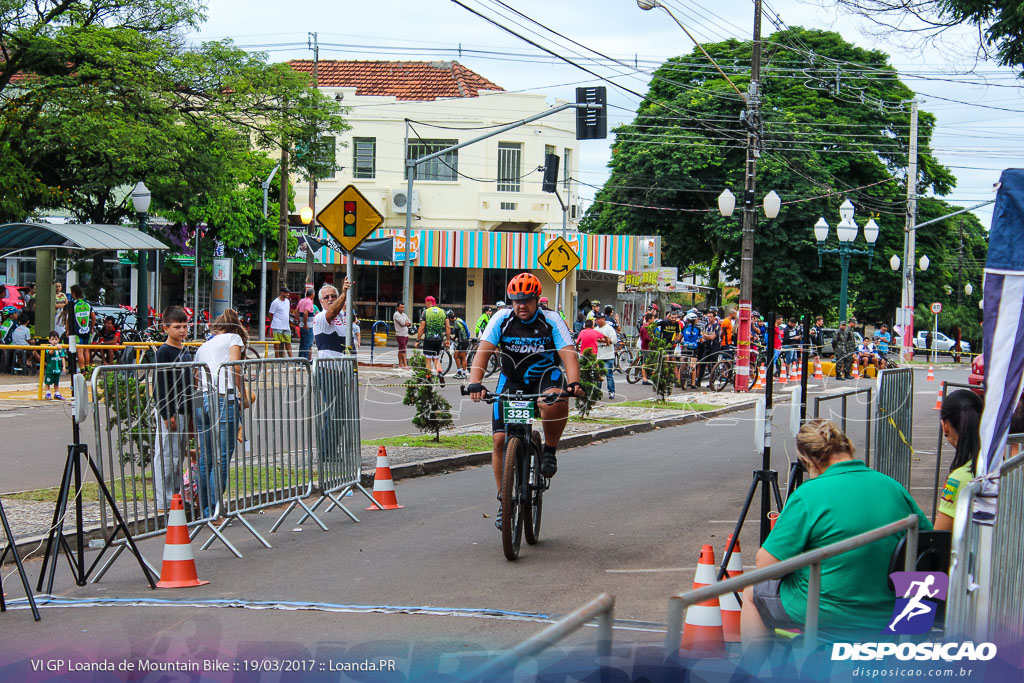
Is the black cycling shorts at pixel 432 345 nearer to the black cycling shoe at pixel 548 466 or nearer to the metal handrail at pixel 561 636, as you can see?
the black cycling shoe at pixel 548 466

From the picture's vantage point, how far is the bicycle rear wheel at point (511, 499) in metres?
7.68

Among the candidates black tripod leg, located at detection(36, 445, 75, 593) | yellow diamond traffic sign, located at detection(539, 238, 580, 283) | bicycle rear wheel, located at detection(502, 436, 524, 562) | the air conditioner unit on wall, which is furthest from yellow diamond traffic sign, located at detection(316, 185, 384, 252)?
the air conditioner unit on wall

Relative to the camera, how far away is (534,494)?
8391mm

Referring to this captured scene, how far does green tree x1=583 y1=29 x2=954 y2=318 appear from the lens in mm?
47406

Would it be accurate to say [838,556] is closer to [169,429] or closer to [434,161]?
[169,429]

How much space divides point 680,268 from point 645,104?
25.9 ft

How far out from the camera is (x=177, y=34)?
26.4 m

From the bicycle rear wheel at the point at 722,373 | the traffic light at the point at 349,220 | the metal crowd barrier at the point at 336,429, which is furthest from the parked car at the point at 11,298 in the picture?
the metal crowd barrier at the point at 336,429

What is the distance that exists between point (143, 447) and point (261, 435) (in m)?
1.28

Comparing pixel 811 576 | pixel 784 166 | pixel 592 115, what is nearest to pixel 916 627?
pixel 811 576

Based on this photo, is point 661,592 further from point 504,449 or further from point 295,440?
point 295,440

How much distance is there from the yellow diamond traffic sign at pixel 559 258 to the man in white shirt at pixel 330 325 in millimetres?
7112

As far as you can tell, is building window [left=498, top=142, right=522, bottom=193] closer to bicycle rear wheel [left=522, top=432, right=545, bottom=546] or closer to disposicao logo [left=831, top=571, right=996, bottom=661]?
bicycle rear wheel [left=522, top=432, right=545, bottom=546]

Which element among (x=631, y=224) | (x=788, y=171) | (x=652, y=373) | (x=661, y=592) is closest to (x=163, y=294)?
(x=631, y=224)
